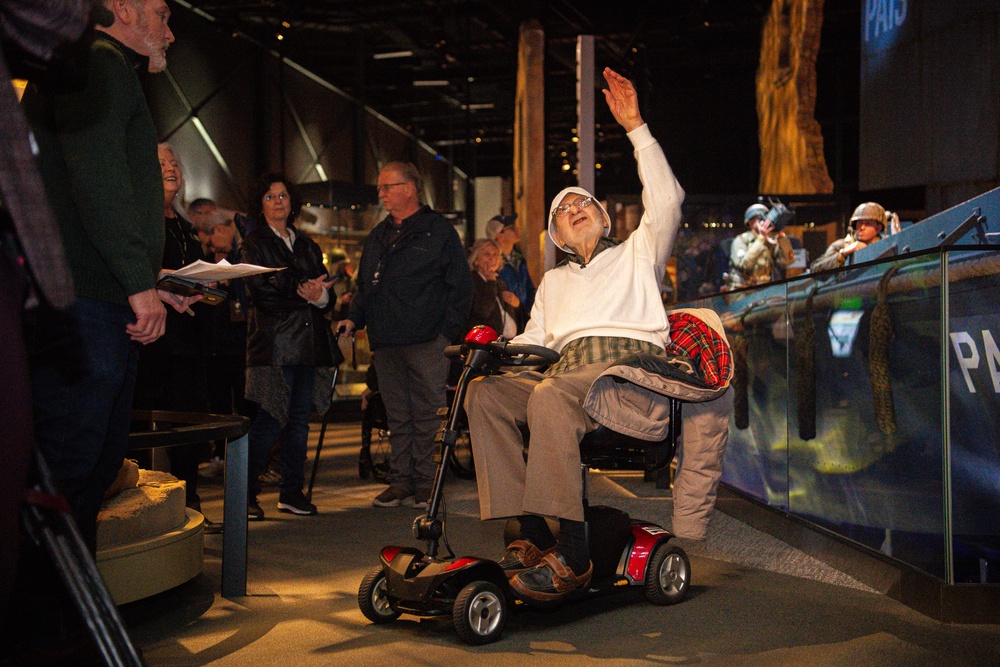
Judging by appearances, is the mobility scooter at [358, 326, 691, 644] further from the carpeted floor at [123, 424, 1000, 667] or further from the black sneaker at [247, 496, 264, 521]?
the black sneaker at [247, 496, 264, 521]

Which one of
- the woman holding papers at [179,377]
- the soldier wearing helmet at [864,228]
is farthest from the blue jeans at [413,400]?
the soldier wearing helmet at [864,228]

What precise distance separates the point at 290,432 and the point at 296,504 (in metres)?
0.37

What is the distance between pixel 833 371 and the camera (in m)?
3.79

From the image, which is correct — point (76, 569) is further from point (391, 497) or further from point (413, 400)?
point (391, 497)

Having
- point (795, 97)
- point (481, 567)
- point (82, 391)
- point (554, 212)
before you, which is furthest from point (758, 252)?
point (82, 391)

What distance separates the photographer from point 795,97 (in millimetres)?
12289

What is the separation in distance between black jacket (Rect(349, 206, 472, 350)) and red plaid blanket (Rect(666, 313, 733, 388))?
1.85m

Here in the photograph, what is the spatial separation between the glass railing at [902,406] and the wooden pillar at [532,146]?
8.56 meters

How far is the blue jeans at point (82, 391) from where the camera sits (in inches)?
80.8

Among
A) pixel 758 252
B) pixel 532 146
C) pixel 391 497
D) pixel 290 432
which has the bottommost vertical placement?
pixel 391 497

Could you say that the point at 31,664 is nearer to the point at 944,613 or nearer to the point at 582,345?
the point at 582,345

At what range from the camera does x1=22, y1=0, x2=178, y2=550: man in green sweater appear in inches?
81.9

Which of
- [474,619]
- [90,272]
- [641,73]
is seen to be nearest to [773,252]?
[474,619]

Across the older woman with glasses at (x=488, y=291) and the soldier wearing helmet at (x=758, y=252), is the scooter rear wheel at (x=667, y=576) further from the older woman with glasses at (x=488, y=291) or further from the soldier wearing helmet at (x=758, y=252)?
the soldier wearing helmet at (x=758, y=252)
